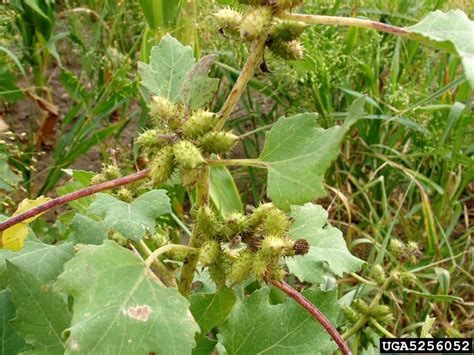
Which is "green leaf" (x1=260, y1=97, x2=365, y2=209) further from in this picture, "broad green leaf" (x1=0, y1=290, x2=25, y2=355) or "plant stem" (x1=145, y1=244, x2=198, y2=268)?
"broad green leaf" (x1=0, y1=290, x2=25, y2=355)

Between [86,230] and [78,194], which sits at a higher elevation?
[78,194]

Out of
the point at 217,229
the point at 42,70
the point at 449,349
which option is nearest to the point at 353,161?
the point at 449,349

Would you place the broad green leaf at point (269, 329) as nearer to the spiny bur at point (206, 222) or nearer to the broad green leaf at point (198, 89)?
the spiny bur at point (206, 222)

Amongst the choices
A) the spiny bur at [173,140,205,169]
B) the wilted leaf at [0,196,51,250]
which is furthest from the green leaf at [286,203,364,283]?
the wilted leaf at [0,196,51,250]

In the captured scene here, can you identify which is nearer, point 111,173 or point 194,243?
point 194,243

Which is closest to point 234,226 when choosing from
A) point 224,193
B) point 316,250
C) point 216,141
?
point 216,141

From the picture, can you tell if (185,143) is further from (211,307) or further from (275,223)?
(211,307)

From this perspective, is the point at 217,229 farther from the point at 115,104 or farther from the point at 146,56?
the point at 115,104

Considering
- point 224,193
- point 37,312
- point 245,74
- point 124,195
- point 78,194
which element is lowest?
point 224,193
